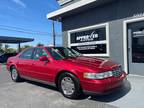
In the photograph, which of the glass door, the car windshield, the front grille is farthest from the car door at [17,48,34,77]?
the glass door

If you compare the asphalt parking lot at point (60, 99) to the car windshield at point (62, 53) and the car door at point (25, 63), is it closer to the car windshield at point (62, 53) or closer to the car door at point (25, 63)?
the car door at point (25, 63)

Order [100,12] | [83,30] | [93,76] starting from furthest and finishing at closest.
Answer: [83,30], [100,12], [93,76]

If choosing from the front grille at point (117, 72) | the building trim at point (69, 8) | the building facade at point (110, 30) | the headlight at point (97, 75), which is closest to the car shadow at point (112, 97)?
the front grille at point (117, 72)

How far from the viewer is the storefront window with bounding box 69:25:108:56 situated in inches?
353

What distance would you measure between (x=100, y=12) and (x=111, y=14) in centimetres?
70

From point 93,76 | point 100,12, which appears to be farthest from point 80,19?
point 93,76

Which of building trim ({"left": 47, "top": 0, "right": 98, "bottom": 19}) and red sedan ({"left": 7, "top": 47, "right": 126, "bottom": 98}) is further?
building trim ({"left": 47, "top": 0, "right": 98, "bottom": 19})

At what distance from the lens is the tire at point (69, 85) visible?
16.0ft

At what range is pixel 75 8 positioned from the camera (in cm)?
954

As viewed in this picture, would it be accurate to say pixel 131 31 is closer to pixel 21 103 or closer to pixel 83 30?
pixel 83 30

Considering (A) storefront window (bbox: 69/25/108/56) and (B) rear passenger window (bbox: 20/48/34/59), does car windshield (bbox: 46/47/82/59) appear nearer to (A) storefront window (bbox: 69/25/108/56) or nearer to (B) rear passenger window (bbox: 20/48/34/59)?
(B) rear passenger window (bbox: 20/48/34/59)

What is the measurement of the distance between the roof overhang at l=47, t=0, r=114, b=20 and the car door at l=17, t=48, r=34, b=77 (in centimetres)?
376

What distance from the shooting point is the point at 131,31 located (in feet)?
25.5

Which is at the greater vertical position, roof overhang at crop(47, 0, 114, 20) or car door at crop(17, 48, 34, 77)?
roof overhang at crop(47, 0, 114, 20)
